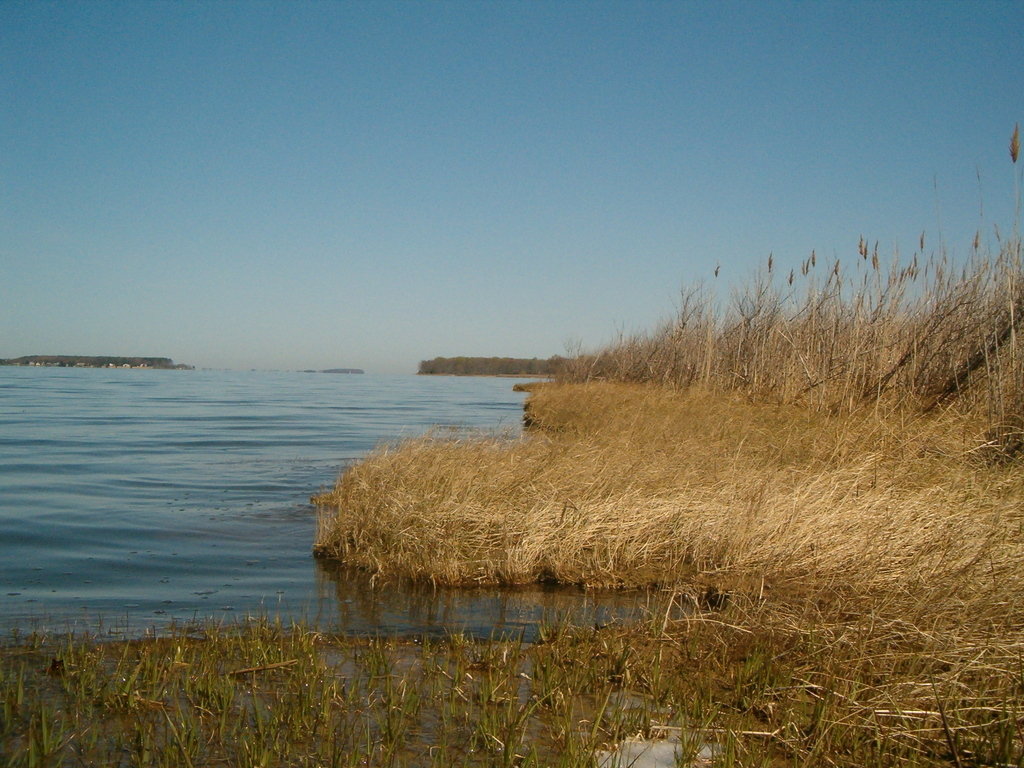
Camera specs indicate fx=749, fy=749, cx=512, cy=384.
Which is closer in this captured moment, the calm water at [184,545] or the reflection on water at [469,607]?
the reflection on water at [469,607]

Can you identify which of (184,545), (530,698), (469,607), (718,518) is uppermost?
(718,518)

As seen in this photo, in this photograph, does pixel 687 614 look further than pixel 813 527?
No

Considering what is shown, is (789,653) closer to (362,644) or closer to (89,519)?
(362,644)

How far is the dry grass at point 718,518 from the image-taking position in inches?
236

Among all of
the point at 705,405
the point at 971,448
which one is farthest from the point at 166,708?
the point at 705,405

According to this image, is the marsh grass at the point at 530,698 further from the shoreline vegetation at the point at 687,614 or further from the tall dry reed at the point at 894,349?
the tall dry reed at the point at 894,349

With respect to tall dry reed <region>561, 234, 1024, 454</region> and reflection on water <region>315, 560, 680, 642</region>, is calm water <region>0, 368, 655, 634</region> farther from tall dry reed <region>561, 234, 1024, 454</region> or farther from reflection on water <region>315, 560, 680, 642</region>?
tall dry reed <region>561, 234, 1024, 454</region>

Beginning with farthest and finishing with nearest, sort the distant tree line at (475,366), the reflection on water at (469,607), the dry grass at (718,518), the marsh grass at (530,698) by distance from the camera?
1. the distant tree line at (475,366)
2. the dry grass at (718,518)
3. the reflection on water at (469,607)
4. the marsh grass at (530,698)

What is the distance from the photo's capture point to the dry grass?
6004 millimetres

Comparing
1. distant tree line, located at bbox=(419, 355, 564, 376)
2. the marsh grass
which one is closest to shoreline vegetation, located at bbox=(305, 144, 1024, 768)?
the marsh grass

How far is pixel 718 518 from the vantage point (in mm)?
7332

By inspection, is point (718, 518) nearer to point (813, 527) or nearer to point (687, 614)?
point (813, 527)

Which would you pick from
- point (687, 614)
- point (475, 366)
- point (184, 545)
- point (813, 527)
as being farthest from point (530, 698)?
point (475, 366)

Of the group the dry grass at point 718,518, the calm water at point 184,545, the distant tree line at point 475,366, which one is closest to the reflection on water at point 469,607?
the calm water at point 184,545
